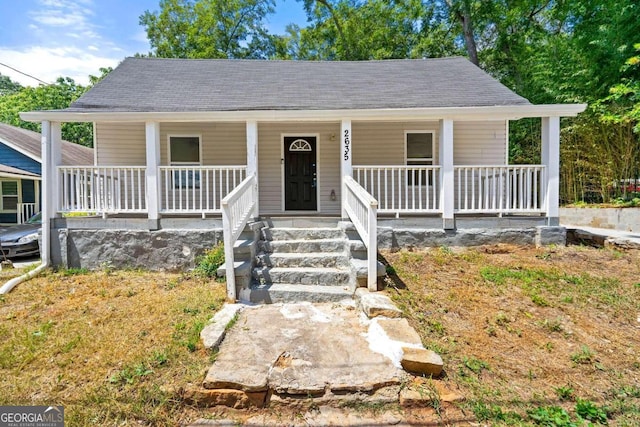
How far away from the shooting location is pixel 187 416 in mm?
2340

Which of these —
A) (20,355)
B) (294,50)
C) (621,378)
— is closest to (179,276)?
(20,355)

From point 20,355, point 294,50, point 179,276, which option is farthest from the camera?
point 294,50

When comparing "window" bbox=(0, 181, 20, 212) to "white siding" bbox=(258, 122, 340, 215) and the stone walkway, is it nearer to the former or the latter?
"white siding" bbox=(258, 122, 340, 215)

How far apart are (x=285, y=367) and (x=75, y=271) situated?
16.7 feet

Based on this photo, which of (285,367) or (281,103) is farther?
(281,103)

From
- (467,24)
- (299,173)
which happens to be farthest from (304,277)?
(467,24)

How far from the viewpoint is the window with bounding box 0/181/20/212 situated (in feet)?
40.0

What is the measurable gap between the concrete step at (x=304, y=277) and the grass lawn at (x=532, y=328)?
71 centimetres

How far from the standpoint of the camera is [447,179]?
242 inches

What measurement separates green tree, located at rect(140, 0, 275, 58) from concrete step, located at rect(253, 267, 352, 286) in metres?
18.1

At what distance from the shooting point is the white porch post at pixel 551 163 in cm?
598

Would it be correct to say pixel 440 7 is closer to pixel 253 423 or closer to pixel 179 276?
pixel 179 276

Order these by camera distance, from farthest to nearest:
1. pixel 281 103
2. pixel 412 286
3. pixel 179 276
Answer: pixel 281 103
pixel 179 276
pixel 412 286

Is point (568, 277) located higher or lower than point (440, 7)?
lower
